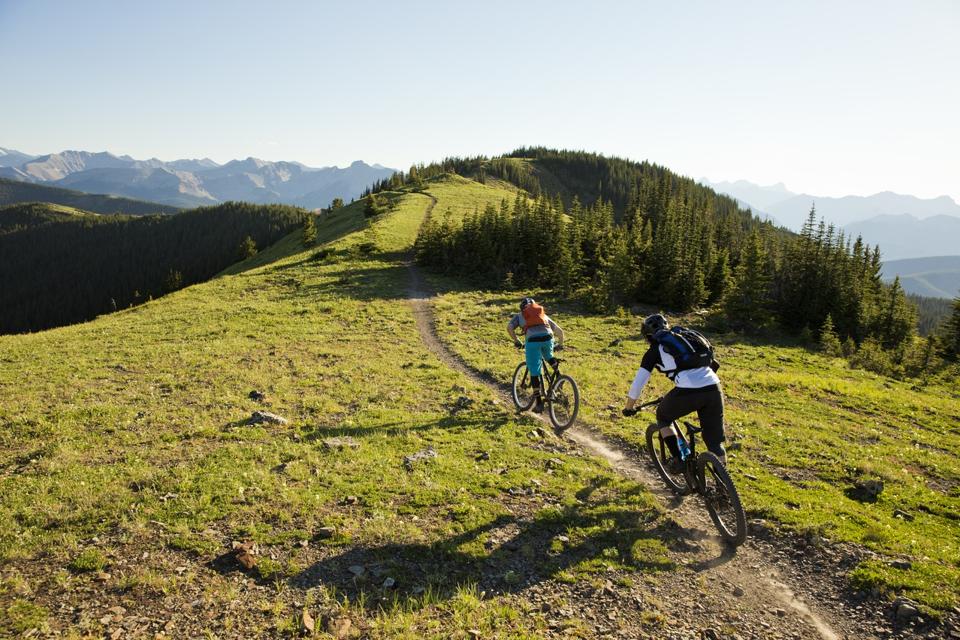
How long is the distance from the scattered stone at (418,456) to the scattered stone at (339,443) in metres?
1.58

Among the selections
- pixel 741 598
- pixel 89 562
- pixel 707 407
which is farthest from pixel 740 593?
pixel 89 562

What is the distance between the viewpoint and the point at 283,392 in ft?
53.7

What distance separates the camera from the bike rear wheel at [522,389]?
15.4 metres

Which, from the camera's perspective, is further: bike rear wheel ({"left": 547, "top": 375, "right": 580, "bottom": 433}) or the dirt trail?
bike rear wheel ({"left": 547, "top": 375, "right": 580, "bottom": 433})

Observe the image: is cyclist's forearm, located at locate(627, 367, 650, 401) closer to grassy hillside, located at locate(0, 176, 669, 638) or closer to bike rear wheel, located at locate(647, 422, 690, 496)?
bike rear wheel, located at locate(647, 422, 690, 496)

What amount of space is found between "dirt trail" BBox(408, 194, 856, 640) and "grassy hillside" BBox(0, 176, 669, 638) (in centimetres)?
54

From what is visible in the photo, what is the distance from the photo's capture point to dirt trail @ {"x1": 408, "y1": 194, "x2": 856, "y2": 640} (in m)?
6.58

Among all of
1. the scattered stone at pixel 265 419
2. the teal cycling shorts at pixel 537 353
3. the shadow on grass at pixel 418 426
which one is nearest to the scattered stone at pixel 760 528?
the teal cycling shorts at pixel 537 353

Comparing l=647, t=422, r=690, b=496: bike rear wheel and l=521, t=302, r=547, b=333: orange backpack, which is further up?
l=521, t=302, r=547, b=333: orange backpack

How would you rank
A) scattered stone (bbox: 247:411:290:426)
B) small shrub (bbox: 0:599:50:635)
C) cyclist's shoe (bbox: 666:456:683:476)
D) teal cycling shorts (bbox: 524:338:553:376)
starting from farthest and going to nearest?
teal cycling shorts (bbox: 524:338:553:376) < scattered stone (bbox: 247:411:290:426) < cyclist's shoe (bbox: 666:456:683:476) < small shrub (bbox: 0:599:50:635)

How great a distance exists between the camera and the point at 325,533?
8305 mm

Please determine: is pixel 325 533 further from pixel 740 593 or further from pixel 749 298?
pixel 749 298

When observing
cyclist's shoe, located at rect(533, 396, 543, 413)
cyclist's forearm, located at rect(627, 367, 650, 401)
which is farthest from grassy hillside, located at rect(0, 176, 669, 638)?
cyclist's forearm, located at rect(627, 367, 650, 401)

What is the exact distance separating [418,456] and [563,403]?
4.84 metres
